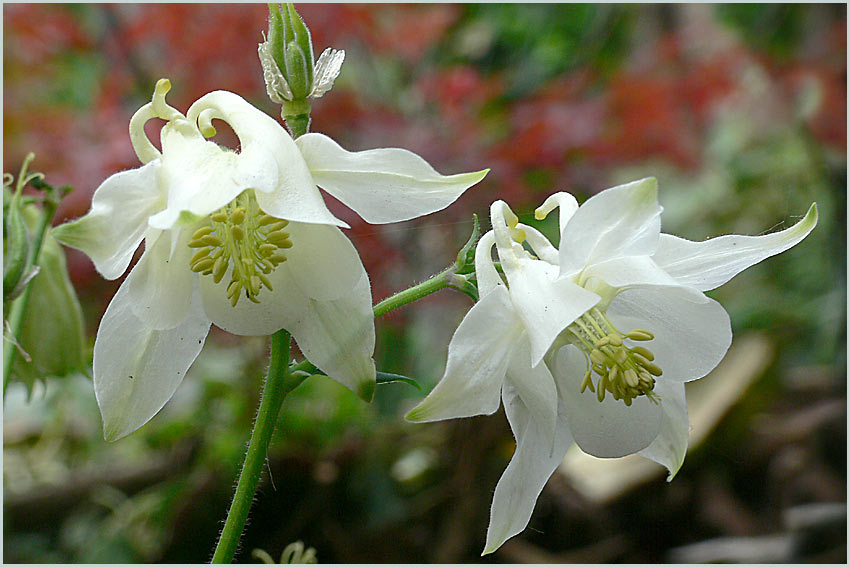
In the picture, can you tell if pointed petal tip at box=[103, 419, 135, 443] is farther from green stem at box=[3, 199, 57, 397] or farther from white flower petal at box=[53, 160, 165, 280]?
green stem at box=[3, 199, 57, 397]

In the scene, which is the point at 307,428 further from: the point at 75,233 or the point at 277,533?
the point at 75,233

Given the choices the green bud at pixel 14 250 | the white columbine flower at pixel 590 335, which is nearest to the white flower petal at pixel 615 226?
the white columbine flower at pixel 590 335

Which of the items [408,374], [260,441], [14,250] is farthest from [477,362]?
[408,374]

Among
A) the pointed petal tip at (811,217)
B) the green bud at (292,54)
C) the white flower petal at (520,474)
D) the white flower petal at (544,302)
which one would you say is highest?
the green bud at (292,54)

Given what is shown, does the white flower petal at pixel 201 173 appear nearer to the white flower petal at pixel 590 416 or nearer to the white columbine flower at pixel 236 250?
the white columbine flower at pixel 236 250

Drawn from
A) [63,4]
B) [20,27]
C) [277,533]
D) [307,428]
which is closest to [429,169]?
[277,533]

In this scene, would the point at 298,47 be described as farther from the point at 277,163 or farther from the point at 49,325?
the point at 49,325

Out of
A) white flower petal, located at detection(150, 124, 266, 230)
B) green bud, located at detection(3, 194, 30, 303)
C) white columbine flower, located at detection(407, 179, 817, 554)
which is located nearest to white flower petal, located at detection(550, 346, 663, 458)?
white columbine flower, located at detection(407, 179, 817, 554)
